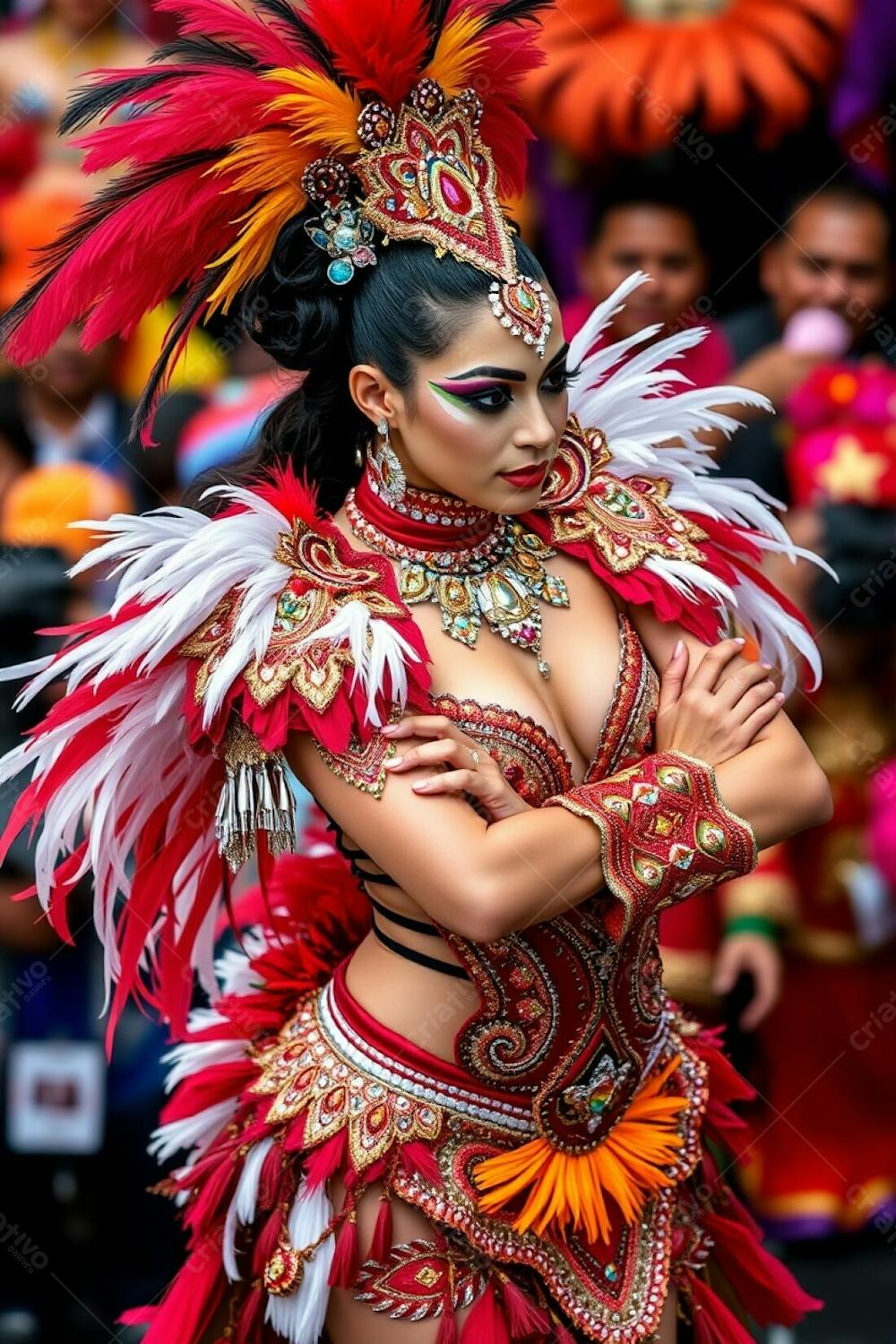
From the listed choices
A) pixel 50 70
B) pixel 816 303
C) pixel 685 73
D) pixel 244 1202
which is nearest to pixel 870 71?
pixel 685 73

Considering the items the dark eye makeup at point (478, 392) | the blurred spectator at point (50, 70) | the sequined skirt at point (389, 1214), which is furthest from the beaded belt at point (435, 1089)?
the blurred spectator at point (50, 70)

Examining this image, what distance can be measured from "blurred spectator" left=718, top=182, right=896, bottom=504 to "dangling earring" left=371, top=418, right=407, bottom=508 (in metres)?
2.53

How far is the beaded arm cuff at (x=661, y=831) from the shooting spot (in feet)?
8.01

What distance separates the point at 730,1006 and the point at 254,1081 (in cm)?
159

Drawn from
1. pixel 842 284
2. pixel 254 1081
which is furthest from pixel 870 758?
pixel 254 1081

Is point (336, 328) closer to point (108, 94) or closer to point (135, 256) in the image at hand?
point (135, 256)

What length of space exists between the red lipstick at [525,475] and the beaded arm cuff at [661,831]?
0.38 metres

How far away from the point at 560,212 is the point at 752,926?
2633 millimetres

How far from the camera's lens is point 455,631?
258 centimetres

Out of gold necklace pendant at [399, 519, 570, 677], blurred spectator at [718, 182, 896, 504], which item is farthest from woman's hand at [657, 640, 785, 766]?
blurred spectator at [718, 182, 896, 504]

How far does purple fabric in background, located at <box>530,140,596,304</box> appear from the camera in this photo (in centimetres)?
585

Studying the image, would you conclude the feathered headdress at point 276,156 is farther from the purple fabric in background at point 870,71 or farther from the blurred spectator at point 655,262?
the purple fabric in background at point 870,71

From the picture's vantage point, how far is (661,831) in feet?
8.06

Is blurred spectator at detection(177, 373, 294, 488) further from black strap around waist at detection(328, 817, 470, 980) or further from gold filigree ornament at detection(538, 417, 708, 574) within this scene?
black strap around waist at detection(328, 817, 470, 980)
